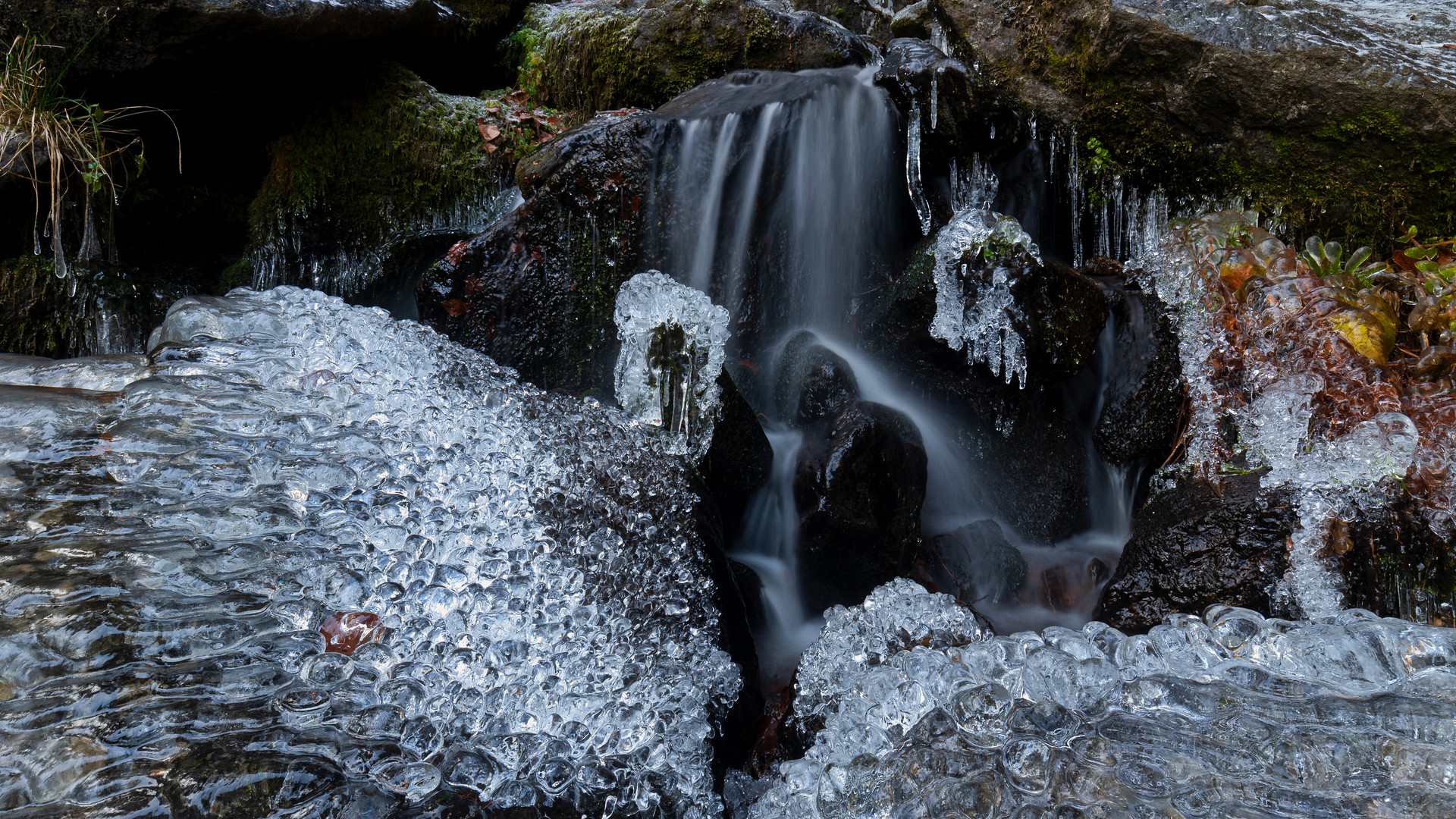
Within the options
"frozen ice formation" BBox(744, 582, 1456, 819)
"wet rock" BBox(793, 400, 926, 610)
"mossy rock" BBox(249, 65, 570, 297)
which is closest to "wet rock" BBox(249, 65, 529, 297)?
"mossy rock" BBox(249, 65, 570, 297)

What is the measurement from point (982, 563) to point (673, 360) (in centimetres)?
188

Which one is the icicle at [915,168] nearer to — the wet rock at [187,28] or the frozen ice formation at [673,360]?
the frozen ice formation at [673,360]

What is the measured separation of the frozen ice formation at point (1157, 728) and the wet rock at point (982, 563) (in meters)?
1.79

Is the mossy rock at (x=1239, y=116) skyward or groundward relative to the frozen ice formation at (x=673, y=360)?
skyward

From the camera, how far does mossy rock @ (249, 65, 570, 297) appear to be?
15.8 ft

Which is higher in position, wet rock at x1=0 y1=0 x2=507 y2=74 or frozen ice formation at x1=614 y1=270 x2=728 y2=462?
wet rock at x1=0 y1=0 x2=507 y2=74

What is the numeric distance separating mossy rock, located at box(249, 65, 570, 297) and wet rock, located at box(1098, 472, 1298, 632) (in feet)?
13.9

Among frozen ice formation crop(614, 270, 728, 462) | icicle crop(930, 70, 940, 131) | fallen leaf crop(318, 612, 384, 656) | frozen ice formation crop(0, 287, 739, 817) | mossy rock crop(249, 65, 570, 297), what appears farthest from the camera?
mossy rock crop(249, 65, 570, 297)

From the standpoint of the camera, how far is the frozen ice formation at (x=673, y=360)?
3.20 metres

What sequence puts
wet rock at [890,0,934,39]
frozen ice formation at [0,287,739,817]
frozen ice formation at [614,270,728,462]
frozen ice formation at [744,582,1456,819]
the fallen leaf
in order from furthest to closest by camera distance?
1. wet rock at [890,0,934,39]
2. frozen ice formation at [614,270,728,462]
3. the fallen leaf
4. frozen ice formation at [0,287,739,817]
5. frozen ice formation at [744,582,1456,819]

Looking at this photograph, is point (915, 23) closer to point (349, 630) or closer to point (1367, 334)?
point (1367, 334)

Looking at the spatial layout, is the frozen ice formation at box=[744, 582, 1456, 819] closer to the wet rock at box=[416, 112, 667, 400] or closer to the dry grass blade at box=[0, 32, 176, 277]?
the wet rock at box=[416, 112, 667, 400]

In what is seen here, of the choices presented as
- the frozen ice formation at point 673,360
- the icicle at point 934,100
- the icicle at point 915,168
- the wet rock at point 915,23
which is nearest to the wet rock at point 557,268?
the frozen ice formation at point 673,360

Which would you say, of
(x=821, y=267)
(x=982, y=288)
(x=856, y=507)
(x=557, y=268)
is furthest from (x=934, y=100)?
(x=856, y=507)
